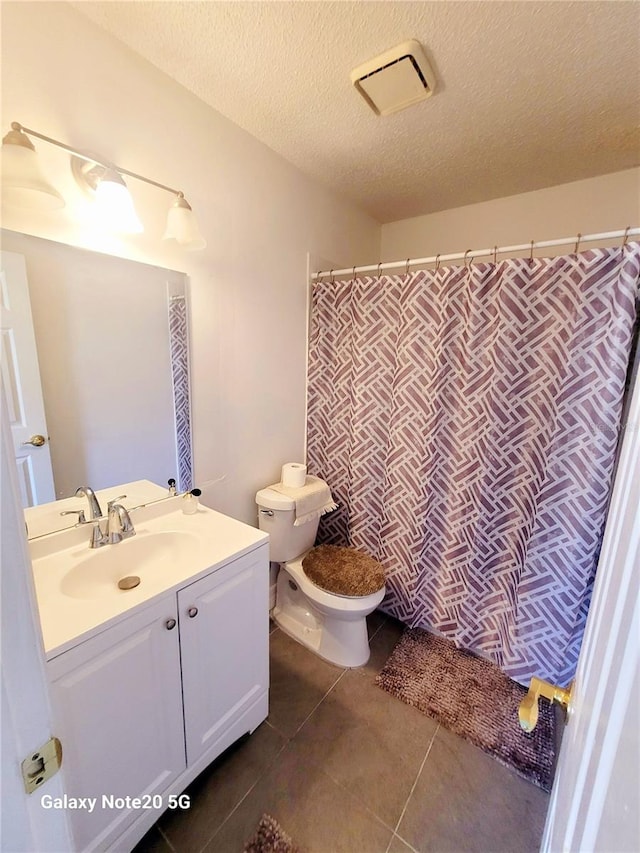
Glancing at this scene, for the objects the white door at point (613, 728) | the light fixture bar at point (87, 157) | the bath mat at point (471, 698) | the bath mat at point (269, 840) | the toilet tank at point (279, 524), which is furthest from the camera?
the toilet tank at point (279, 524)

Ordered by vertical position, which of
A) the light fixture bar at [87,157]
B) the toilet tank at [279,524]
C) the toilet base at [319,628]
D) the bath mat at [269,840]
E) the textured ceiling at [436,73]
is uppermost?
the textured ceiling at [436,73]

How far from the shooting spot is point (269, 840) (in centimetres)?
101

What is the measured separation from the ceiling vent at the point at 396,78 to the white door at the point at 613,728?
125 cm

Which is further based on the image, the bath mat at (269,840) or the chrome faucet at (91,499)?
the chrome faucet at (91,499)

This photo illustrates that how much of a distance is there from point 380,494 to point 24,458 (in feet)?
4.98

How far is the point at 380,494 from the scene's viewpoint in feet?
6.17

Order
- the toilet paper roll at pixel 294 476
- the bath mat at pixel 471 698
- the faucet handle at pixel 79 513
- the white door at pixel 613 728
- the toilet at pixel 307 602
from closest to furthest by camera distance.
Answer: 1. the white door at pixel 613 728
2. the faucet handle at pixel 79 513
3. the bath mat at pixel 471 698
4. the toilet at pixel 307 602
5. the toilet paper roll at pixel 294 476

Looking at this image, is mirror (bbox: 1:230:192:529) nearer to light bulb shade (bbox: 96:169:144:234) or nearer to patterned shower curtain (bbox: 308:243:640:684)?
light bulb shade (bbox: 96:169:144:234)

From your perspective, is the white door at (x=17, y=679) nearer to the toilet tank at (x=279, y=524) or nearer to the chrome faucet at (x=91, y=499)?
the chrome faucet at (x=91, y=499)

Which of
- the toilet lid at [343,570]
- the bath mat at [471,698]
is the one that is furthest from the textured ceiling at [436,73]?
the bath mat at [471,698]

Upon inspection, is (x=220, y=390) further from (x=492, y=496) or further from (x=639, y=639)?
(x=639, y=639)

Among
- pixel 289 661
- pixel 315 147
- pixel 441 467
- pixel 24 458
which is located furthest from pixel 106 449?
pixel 315 147

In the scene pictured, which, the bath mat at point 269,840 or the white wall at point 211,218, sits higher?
the white wall at point 211,218

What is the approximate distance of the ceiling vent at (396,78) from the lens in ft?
3.48
